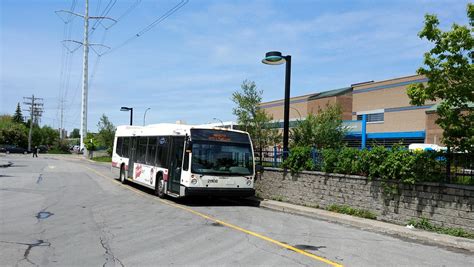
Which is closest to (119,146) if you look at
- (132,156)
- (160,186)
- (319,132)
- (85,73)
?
(132,156)

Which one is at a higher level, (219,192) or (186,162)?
(186,162)

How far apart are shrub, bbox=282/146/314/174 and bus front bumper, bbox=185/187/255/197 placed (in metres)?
1.88

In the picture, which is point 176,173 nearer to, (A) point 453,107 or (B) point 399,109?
(A) point 453,107

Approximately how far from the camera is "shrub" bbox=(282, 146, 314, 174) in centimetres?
1686

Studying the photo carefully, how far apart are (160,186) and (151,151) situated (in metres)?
2.35

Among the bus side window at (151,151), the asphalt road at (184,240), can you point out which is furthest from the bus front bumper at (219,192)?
the bus side window at (151,151)

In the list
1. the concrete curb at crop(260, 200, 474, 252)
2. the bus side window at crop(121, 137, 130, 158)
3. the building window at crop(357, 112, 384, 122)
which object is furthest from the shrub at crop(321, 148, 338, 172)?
the building window at crop(357, 112, 384, 122)

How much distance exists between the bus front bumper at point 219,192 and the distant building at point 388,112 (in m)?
29.1

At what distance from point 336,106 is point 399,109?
100 feet

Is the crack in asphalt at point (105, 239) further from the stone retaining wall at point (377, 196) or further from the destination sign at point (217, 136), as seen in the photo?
the stone retaining wall at point (377, 196)

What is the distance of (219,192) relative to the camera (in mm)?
16125

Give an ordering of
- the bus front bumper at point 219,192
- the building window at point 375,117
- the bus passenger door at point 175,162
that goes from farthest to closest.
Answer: the building window at point 375,117
the bus passenger door at point 175,162
the bus front bumper at point 219,192

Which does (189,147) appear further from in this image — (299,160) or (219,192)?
(299,160)

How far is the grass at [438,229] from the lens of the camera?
35.6ft
